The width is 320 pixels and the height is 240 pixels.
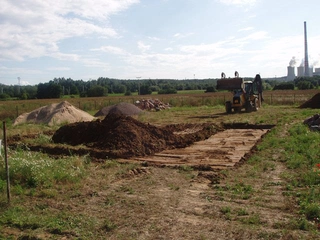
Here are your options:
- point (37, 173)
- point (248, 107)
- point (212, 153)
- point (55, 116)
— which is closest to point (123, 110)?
point (55, 116)

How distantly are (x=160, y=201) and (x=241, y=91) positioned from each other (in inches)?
779

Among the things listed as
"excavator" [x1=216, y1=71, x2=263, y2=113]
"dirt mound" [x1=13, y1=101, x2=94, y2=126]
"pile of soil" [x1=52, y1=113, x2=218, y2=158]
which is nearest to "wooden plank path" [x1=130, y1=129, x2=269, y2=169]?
"pile of soil" [x1=52, y1=113, x2=218, y2=158]

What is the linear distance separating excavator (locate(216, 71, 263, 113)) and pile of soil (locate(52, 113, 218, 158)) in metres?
9.89

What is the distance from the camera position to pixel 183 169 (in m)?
9.85

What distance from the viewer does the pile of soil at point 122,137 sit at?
12.5 meters

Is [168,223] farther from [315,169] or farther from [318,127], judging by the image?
[318,127]

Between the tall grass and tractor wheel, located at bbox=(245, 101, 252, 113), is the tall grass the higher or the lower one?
the lower one

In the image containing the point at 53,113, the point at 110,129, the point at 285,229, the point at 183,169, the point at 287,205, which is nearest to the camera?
the point at 285,229

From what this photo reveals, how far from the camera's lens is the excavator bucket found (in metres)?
25.2

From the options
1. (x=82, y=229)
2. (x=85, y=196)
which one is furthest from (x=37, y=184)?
(x=82, y=229)

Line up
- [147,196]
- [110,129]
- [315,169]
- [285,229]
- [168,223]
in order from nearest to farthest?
1. [285,229]
2. [168,223]
3. [147,196]
4. [315,169]
5. [110,129]

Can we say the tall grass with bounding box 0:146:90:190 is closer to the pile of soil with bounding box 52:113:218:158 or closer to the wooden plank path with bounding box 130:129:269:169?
the wooden plank path with bounding box 130:129:269:169

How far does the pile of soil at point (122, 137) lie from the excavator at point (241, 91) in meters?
9.89

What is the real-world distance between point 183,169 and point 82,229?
457cm
